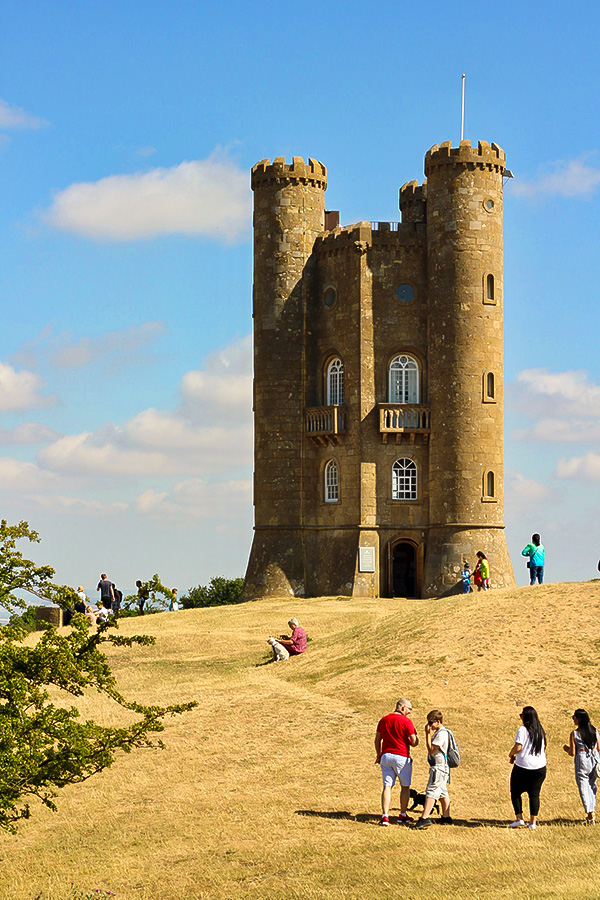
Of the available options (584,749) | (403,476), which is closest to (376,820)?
(584,749)

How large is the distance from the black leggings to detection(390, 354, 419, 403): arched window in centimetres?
3274

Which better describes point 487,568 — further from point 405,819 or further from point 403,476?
point 405,819

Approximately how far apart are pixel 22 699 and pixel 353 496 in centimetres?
3273

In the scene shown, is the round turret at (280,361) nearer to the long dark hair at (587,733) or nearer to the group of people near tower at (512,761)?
the group of people near tower at (512,761)

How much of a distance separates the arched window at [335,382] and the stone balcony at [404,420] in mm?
2081

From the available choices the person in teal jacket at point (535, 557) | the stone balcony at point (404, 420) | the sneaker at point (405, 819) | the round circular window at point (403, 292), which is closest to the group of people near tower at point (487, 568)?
the person in teal jacket at point (535, 557)

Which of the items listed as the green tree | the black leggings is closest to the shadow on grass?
the black leggings

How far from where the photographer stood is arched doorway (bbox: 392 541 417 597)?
51156mm

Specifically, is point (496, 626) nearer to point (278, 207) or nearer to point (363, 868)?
point (363, 868)

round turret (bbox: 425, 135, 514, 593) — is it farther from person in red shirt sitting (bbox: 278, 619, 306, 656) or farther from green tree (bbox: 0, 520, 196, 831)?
green tree (bbox: 0, 520, 196, 831)

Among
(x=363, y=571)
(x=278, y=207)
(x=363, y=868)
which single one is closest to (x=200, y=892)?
(x=363, y=868)

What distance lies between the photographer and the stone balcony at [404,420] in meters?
50.3

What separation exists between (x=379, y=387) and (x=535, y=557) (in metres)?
13.0

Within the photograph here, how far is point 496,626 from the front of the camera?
104 ft
